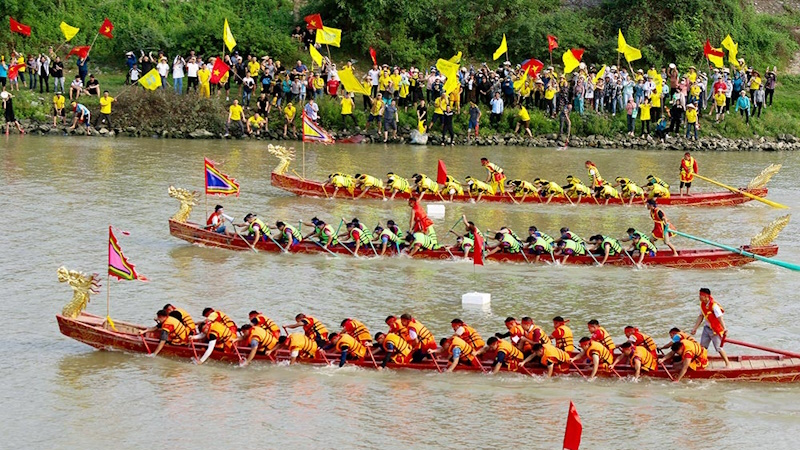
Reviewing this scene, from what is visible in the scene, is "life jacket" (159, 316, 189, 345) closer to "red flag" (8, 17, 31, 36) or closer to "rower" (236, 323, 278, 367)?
"rower" (236, 323, 278, 367)

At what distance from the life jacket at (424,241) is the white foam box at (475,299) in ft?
9.07

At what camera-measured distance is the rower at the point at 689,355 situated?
15.9m

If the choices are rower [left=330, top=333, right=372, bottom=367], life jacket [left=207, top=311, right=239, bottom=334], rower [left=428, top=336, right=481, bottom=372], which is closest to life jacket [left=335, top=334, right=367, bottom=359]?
rower [left=330, top=333, right=372, bottom=367]

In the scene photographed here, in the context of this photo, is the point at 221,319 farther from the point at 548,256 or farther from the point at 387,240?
the point at 548,256

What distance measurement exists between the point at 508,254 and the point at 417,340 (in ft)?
20.0

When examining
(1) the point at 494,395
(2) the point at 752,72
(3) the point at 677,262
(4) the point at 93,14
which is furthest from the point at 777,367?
(4) the point at 93,14

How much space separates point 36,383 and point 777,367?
32.3 feet

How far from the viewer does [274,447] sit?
14016mm

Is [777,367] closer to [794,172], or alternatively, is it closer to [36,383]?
[36,383]

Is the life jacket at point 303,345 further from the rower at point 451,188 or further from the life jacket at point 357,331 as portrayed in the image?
the rower at point 451,188

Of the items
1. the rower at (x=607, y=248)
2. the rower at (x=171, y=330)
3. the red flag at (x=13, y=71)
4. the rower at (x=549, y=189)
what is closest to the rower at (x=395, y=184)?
the rower at (x=549, y=189)

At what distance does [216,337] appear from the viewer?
1625 centimetres

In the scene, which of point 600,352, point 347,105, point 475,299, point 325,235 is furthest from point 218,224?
point 347,105

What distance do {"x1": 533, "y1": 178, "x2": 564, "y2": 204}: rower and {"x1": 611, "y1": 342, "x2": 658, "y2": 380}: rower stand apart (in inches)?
458
